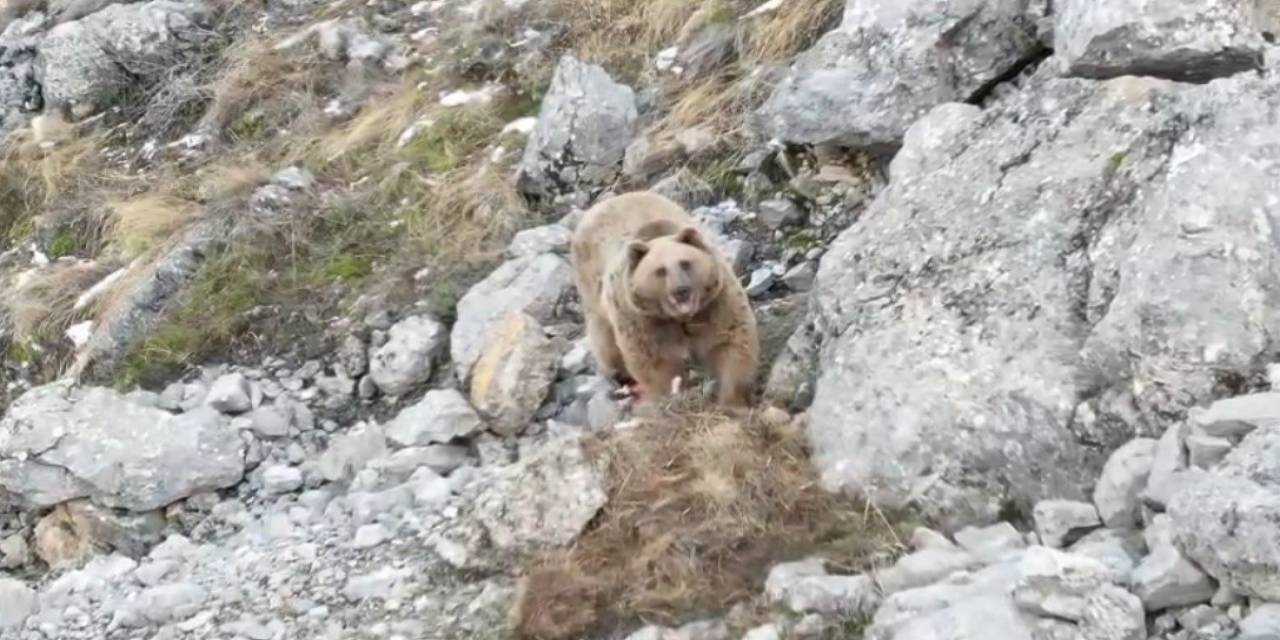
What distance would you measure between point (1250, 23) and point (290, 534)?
14.7 ft

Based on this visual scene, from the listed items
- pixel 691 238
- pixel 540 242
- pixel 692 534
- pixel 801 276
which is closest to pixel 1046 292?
pixel 692 534

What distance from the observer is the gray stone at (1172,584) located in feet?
14.2

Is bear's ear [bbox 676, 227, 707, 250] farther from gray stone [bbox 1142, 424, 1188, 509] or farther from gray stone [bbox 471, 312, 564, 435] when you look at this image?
gray stone [bbox 1142, 424, 1188, 509]

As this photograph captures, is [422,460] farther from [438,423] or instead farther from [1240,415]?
[1240,415]

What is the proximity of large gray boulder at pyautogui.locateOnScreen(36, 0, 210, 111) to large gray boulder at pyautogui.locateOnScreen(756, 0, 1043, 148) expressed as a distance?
20.2 ft

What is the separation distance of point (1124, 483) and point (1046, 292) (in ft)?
3.45

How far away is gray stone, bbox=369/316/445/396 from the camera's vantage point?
8234 mm

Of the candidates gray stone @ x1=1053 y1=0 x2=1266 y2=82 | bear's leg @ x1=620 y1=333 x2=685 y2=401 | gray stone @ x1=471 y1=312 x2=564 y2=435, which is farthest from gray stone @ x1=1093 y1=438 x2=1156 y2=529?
gray stone @ x1=471 y1=312 x2=564 y2=435

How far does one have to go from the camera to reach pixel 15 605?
706cm

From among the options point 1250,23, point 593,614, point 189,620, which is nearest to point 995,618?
point 593,614

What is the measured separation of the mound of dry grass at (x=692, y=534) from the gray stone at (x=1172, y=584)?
118 centimetres

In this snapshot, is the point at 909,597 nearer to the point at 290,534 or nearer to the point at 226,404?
the point at 290,534

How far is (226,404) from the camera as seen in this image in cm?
834

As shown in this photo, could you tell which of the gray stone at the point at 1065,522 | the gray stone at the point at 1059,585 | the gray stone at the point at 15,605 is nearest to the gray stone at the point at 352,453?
the gray stone at the point at 15,605
